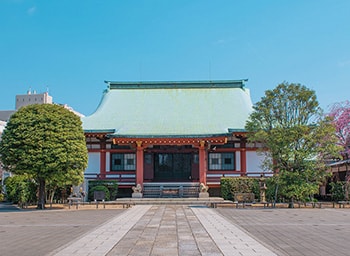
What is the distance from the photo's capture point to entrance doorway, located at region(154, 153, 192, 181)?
91.9 ft

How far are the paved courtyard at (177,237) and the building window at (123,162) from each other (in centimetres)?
1343

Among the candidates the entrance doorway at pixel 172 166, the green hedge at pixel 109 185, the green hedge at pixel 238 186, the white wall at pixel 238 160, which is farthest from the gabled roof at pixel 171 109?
the green hedge at pixel 109 185

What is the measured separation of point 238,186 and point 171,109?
8.84m

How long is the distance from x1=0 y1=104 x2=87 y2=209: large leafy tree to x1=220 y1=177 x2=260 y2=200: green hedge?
9495 millimetres

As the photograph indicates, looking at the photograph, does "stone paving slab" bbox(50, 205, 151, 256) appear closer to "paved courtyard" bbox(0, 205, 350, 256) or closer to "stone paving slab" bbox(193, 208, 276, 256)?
"paved courtyard" bbox(0, 205, 350, 256)

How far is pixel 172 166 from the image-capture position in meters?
28.2

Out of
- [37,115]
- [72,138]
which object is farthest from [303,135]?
[37,115]

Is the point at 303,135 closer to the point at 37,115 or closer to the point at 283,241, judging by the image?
the point at 283,241

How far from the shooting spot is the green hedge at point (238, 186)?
2409cm

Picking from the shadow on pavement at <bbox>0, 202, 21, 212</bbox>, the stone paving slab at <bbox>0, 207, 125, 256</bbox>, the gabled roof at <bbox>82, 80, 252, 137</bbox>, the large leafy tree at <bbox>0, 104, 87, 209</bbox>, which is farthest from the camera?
the gabled roof at <bbox>82, 80, 252, 137</bbox>

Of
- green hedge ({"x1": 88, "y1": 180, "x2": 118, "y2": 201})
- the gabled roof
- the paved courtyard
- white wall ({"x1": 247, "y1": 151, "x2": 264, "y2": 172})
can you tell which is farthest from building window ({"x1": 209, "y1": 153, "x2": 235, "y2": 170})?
the paved courtyard

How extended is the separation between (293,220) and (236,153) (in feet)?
42.9

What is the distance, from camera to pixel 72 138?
19.8 m

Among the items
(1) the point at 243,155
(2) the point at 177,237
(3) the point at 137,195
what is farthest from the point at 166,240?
(1) the point at 243,155
